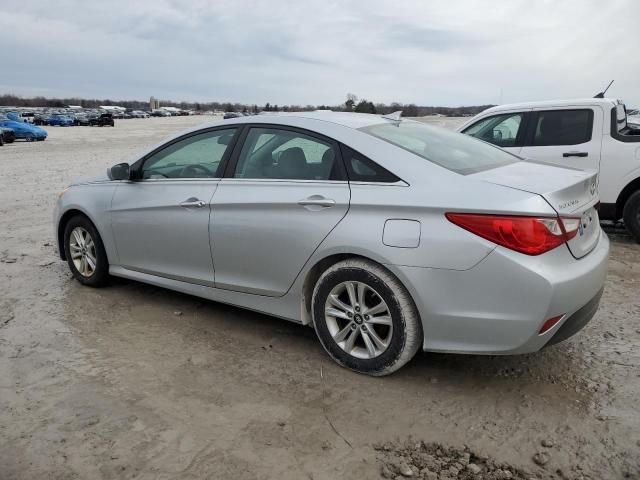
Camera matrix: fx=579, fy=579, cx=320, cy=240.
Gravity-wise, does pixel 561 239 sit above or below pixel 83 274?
above

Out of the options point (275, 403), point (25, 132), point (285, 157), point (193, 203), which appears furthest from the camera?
point (25, 132)

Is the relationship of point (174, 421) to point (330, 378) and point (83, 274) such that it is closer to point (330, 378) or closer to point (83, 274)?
point (330, 378)

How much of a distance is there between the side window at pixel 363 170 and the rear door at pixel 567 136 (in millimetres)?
4030

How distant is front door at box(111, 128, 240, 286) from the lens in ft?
13.7

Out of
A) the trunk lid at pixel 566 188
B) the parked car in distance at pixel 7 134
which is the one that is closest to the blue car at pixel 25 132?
the parked car in distance at pixel 7 134

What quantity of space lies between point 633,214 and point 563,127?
1.29 meters

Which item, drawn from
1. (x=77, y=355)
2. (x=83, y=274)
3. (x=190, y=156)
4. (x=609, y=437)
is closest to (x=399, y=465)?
(x=609, y=437)

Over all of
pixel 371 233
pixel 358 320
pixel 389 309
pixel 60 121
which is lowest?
pixel 60 121

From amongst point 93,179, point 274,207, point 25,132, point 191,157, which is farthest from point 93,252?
point 25,132

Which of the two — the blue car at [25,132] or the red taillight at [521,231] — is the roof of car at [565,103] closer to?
the red taillight at [521,231]

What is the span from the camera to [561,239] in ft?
9.86

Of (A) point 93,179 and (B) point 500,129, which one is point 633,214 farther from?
(A) point 93,179

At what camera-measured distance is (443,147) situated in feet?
12.4

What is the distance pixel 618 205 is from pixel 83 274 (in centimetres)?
583
